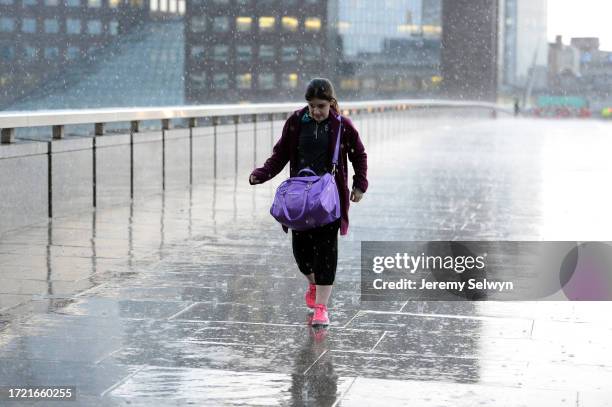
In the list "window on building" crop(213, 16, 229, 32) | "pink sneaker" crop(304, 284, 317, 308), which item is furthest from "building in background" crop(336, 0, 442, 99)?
"pink sneaker" crop(304, 284, 317, 308)

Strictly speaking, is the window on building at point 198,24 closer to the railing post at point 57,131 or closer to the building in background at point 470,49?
the building in background at point 470,49

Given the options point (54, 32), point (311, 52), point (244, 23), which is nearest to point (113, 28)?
point (54, 32)

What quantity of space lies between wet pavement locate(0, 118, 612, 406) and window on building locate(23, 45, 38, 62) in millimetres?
151703

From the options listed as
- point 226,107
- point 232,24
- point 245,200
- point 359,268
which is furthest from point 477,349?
point 232,24

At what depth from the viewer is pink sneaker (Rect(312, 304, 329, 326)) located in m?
6.95

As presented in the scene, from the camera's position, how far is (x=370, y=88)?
491 feet

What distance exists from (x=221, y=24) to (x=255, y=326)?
139m

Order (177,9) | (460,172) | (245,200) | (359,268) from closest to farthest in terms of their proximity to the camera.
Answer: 1. (359,268)
2. (245,200)
3. (460,172)
4. (177,9)

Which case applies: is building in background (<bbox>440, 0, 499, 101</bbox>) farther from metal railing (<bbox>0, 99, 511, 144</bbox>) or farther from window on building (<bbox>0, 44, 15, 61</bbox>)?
metal railing (<bbox>0, 99, 511, 144</bbox>)

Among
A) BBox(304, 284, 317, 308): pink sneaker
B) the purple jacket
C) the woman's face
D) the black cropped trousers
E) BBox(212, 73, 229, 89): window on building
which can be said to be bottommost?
BBox(212, 73, 229, 89): window on building

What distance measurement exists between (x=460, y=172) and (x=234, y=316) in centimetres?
1426

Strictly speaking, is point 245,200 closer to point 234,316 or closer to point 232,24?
point 234,316

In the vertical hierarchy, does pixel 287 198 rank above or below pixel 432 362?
above

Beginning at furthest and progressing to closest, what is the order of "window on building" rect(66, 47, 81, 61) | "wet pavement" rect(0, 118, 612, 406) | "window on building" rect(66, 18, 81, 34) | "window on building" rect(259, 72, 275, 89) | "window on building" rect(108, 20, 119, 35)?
"window on building" rect(108, 20, 119, 35) < "window on building" rect(66, 47, 81, 61) < "window on building" rect(66, 18, 81, 34) < "window on building" rect(259, 72, 275, 89) < "wet pavement" rect(0, 118, 612, 406)
